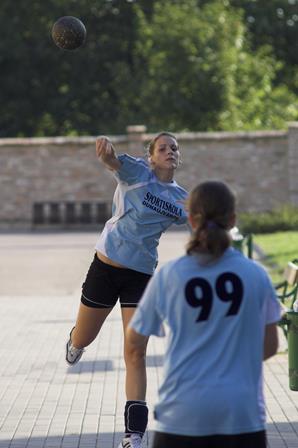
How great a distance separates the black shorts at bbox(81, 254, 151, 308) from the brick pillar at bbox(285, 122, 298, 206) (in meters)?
27.1

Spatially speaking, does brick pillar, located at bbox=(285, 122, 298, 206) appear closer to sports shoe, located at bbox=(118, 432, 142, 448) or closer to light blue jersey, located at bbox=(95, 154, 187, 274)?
light blue jersey, located at bbox=(95, 154, 187, 274)

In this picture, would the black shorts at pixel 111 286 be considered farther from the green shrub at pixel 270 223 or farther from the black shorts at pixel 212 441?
the green shrub at pixel 270 223

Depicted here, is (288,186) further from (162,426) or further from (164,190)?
(162,426)

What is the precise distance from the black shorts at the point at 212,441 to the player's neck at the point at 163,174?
287 cm

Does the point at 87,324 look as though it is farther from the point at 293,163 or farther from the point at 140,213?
the point at 293,163

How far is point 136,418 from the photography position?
6387 millimetres

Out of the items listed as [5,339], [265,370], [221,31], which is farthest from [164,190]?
[221,31]

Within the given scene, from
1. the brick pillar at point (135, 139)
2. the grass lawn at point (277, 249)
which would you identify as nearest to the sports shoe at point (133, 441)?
the grass lawn at point (277, 249)

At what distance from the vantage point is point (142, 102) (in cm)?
3934

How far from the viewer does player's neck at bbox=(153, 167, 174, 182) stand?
6.67 metres

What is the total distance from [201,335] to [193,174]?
99.0 ft

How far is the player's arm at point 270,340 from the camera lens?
415 cm

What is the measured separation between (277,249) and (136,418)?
16.3m

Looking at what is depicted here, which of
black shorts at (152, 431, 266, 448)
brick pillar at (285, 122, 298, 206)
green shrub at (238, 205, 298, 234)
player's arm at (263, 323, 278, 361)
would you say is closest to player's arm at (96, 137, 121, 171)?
player's arm at (263, 323, 278, 361)
